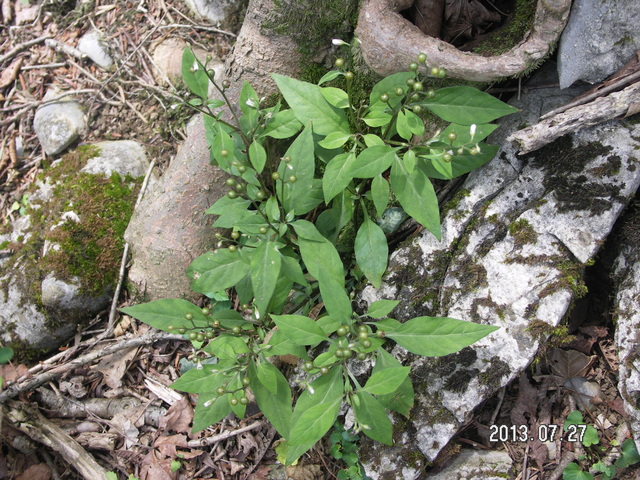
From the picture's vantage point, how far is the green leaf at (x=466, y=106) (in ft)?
7.76

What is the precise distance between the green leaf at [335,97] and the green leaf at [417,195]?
45 centimetres

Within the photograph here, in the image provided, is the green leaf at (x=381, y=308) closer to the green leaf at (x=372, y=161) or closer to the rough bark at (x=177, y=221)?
the green leaf at (x=372, y=161)

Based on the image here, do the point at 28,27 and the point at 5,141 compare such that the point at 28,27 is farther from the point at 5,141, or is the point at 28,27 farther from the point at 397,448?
the point at 397,448

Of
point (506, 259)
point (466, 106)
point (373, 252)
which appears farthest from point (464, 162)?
point (373, 252)

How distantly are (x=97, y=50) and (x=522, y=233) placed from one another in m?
4.25

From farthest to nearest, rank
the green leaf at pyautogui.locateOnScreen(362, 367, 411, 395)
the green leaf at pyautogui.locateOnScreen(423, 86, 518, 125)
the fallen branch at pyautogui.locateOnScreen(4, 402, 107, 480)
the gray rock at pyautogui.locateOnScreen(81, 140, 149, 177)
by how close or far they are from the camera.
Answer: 1. the gray rock at pyautogui.locateOnScreen(81, 140, 149, 177)
2. the fallen branch at pyautogui.locateOnScreen(4, 402, 107, 480)
3. the green leaf at pyautogui.locateOnScreen(423, 86, 518, 125)
4. the green leaf at pyautogui.locateOnScreen(362, 367, 411, 395)

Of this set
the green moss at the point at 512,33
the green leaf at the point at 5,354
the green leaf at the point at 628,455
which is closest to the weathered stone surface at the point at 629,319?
the green leaf at the point at 628,455

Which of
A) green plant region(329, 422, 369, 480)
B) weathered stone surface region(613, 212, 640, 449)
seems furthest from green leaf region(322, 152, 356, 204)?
weathered stone surface region(613, 212, 640, 449)

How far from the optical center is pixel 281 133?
2758 mm

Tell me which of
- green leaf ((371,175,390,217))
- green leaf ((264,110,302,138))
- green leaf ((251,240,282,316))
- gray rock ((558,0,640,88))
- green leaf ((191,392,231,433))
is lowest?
green leaf ((191,392,231,433))

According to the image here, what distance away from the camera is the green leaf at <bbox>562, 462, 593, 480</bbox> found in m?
2.75

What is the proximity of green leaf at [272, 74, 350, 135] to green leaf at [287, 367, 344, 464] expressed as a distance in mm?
A: 1376

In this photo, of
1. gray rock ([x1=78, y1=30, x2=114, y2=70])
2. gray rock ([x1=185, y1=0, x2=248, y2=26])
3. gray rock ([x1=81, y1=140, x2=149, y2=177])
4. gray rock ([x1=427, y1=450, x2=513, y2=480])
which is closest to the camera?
gray rock ([x1=427, y1=450, x2=513, y2=480])

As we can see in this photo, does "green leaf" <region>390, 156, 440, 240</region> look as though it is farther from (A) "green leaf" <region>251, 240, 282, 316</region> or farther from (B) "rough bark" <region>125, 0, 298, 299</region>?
(B) "rough bark" <region>125, 0, 298, 299</region>
